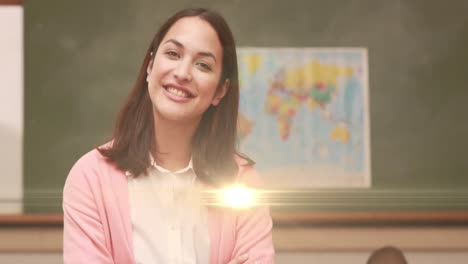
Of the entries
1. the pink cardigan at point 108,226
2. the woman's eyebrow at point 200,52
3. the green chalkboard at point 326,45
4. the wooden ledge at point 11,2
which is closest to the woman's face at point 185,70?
the woman's eyebrow at point 200,52

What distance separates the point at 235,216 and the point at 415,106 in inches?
19.2

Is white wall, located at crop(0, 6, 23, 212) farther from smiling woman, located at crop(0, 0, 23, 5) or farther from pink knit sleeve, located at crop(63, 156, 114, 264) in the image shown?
pink knit sleeve, located at crop(63, 156, 114, 264)

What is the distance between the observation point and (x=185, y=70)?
0.72 meters

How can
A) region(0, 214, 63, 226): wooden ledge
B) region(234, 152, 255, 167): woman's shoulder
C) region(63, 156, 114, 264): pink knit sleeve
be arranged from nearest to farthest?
1. region(63, 156, 114, 264): pink knit sleeve
2. region(234, 152, 255, 167): woman's shoulder
3. region(0, 214, 63, 226): wooden ledge

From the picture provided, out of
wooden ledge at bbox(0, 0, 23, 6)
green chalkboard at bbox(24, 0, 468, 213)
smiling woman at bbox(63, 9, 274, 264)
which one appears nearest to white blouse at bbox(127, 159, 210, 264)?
smiling woman at bbox(63, 9, 274, 264)

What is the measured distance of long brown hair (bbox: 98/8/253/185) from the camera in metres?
0.75

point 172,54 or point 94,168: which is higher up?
point 172,54

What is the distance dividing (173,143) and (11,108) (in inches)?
16.2

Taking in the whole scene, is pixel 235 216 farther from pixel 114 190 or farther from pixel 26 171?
pixel 26 171

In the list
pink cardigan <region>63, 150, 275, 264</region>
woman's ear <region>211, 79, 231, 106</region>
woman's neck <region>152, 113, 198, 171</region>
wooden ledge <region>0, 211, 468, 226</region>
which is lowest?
wooden ledge <region>0, 211, 468, 226</region>

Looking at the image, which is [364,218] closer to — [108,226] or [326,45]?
[326,45]

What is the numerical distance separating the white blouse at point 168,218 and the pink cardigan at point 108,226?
0.04 ft

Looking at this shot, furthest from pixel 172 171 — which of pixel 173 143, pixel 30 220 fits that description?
pixel 30 220

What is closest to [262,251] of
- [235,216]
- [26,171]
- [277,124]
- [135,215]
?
[235,216]
